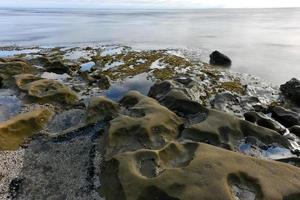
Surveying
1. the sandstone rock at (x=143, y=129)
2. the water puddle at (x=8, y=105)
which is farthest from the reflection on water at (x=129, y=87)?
the sandstone rock at (x=143, y=129)

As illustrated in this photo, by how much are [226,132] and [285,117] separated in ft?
22.4

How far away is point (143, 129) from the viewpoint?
1727 centimetres

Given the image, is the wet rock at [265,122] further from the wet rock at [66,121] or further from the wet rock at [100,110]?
the wet rock at [66,121]

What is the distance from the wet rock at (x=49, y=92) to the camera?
80.9 feet

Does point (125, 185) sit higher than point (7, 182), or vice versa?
point (125, 185)

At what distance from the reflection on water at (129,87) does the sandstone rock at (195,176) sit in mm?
13730

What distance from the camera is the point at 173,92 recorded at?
907 inches

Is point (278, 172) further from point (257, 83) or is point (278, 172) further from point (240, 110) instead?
point (257, 83)

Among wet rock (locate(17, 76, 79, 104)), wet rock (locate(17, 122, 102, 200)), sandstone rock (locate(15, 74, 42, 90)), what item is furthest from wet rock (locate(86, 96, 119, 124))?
sandstone rock (locate(15, 74, 42, 90))

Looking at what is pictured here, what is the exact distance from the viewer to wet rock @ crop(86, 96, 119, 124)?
20.8m

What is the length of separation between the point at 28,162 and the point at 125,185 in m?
6.12

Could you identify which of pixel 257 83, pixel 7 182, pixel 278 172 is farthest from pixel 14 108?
pixel 257 83

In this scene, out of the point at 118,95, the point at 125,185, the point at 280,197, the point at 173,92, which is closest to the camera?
the point at 280,197

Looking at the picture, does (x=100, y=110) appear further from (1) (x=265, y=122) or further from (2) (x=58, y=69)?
(2) (x=58, y=69)
